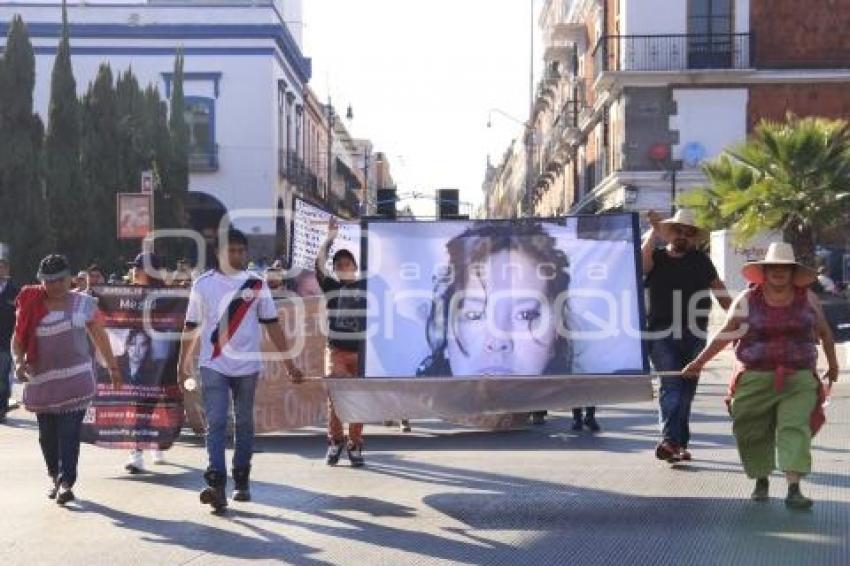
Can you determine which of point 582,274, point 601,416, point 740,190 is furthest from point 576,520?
point 740,190

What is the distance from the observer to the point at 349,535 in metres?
7.43

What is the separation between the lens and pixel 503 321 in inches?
355

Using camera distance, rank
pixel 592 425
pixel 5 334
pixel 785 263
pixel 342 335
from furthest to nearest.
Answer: pixel 5 334, pixel 592 425, pixel 342 335, pixel 785 263

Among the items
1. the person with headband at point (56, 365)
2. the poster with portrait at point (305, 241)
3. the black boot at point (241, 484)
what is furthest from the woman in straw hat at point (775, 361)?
the poster with portrait at point (305, 241)

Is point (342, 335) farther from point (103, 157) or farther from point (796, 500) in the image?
point (103, 157)

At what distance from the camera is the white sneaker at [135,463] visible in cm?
1009

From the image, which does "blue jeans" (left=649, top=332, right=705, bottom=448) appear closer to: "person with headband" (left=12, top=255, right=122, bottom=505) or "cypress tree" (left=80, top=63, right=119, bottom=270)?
"person with headband" (left=12, top=255, right=122, bottom=505)

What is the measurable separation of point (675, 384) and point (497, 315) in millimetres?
1547

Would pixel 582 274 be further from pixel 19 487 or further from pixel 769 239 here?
pixel 769 239

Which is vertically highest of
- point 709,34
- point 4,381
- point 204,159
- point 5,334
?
point 709,34

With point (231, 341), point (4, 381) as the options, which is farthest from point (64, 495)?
point (4, 381)

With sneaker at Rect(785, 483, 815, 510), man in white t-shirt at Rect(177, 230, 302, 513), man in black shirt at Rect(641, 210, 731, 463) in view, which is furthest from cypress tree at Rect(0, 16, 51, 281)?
sneaker at Rect(785, 483, 815, 510)

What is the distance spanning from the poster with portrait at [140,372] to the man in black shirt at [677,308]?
405 cm

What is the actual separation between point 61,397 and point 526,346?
10.9ft
